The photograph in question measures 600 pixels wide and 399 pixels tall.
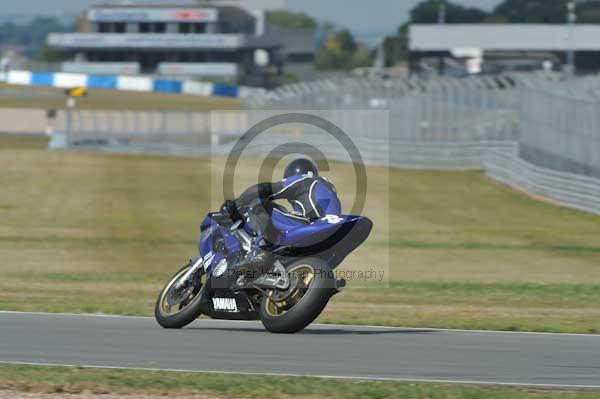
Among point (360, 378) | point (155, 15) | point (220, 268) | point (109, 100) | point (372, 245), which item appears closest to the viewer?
point (360, 378)

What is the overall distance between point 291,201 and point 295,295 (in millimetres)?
841

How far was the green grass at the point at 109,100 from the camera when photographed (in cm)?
8925

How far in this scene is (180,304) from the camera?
1078 centimetres

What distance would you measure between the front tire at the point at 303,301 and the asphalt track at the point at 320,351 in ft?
0.48

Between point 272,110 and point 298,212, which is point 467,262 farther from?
point 272,110

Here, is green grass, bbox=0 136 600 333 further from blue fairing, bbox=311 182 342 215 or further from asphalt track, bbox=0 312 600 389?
blue fairing, bbox=311 182 342 215

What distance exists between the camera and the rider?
9.97m

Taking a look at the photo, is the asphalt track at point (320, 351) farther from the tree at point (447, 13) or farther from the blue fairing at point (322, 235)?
the tree at point (447, 13)

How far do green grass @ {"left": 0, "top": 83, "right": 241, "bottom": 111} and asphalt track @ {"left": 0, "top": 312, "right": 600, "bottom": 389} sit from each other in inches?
2950

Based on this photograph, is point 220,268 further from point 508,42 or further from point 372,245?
point 508,42

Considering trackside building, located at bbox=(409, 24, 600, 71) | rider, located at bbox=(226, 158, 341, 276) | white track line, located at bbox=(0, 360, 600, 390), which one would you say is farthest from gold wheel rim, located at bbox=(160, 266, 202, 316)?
trackside building, located at bbox=(409, 24, 600, 71)

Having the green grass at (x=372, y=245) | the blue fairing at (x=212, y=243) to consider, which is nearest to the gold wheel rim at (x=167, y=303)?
the blue fairing at (x=212, y=243)

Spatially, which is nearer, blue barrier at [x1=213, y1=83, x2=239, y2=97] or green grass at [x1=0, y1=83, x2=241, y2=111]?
green grass at [x1=0, y1=83, x2=241, y2=111]

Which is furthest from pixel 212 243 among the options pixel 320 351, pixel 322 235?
pixel 320 351
